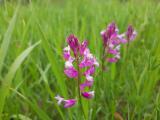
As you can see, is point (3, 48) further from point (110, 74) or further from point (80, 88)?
point (110, 74)

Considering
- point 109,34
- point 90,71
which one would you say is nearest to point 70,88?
point 109,34

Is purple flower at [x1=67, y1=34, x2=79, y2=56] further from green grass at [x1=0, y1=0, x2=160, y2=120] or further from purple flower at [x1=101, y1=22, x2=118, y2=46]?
purple flower at [x1=101, y1=22, x2=118, y2=46]

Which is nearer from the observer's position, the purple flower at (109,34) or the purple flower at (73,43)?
the purple flower at (73,43)

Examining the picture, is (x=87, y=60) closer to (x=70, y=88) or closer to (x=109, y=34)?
(x=109, y=34)

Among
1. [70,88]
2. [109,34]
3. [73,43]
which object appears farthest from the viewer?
[70,88]

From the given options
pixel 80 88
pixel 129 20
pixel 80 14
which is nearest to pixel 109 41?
pixel 80 88

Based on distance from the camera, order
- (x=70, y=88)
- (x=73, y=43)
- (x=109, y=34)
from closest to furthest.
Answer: (x=73, y=43)
(x=109, y=34)
(x=70, y=88)

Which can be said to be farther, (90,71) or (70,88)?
(70,88)

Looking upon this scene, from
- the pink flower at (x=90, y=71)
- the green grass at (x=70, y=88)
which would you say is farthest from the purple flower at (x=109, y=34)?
the pink flower at (x=90, y=71)

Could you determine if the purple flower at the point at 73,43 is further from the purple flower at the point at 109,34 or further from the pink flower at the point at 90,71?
the purple flower at the point at 109,34

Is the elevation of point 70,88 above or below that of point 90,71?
above

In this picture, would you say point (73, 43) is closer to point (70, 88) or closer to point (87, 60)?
point (87, 60)
